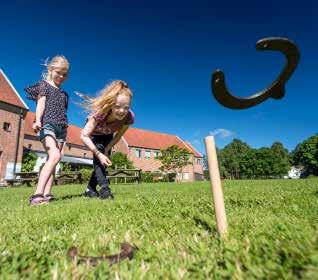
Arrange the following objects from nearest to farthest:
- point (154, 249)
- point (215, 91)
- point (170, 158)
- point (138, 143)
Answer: point (154, 249) < point (215, 91) < point (170, 158) < point (138, 143)

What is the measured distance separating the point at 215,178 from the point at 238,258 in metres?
0.72

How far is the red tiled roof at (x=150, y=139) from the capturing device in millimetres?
70188

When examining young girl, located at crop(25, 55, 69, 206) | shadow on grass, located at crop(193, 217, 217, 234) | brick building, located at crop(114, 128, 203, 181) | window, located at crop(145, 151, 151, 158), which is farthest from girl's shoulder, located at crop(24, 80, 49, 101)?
window, located at crop(145, 151, 151, 158)

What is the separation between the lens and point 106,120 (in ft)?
20.8

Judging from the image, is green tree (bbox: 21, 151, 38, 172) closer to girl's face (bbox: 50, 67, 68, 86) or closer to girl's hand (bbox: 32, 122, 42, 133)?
girl's face (bbox: 50, 67, 68, 86)

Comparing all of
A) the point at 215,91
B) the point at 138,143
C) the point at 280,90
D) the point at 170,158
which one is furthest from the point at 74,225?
the point at 138,143

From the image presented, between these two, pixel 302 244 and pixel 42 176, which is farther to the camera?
pixel 42 176

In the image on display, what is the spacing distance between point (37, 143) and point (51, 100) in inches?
1993

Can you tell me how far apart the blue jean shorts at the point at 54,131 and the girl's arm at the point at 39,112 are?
8.3 inches

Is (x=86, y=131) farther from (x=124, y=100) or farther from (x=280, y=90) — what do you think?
(x=280, y=90)

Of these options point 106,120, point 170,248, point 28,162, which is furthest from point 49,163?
point 28,162

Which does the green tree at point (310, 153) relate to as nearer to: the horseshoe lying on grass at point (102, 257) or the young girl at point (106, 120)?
the young girl at point (106, 120)

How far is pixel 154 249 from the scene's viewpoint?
84.4 inches

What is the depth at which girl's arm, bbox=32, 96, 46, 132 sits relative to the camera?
578 cm
